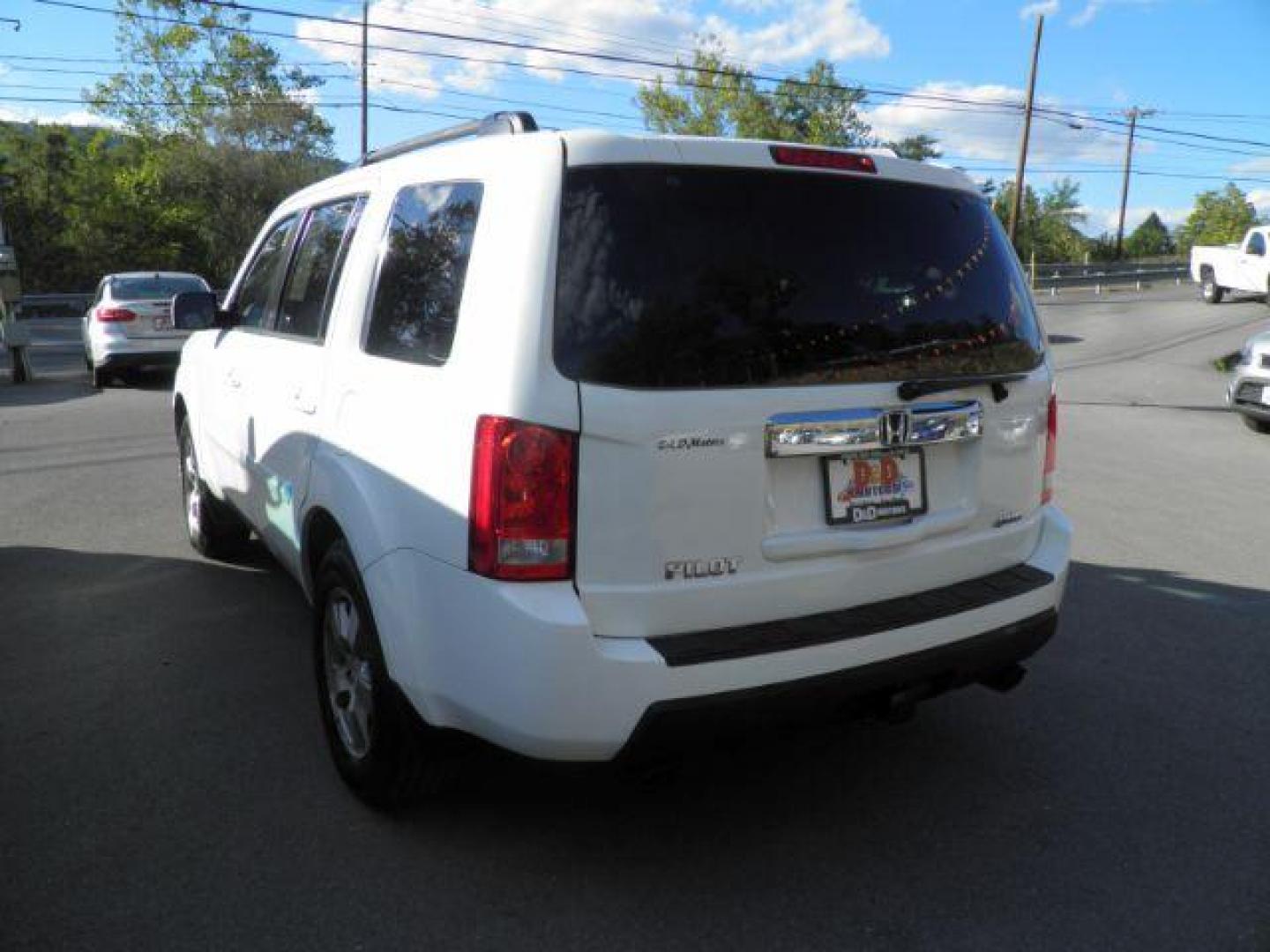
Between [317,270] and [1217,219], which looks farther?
[1217,219]

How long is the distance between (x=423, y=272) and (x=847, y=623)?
150cm

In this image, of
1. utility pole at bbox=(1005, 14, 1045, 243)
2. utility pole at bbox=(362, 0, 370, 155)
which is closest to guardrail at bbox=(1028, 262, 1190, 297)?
utility pole at bbox=(1005, 14, 1045, 243)

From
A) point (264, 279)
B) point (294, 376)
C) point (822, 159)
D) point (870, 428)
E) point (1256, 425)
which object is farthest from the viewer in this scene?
point (1256, 425)

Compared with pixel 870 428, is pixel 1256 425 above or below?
below

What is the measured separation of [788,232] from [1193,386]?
1540 cm

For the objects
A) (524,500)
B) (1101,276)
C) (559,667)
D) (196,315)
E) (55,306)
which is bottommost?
(55,306)

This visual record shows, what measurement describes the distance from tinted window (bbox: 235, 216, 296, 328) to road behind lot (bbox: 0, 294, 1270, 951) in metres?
1.39

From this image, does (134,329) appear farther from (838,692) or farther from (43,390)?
(838,692)

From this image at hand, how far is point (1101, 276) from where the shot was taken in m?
42.2

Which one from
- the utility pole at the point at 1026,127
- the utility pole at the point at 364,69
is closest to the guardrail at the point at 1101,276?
the utility pole at the point at 1026,127

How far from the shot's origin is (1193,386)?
1588 centimetres

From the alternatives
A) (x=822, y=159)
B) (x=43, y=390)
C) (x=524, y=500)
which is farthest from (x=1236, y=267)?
(x=524, y=500)

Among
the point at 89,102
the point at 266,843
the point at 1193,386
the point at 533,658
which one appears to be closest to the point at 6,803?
the point at 266,843

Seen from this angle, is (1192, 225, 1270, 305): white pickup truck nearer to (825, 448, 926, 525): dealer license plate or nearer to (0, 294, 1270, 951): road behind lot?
(0, 294, 1270, 951): road behind lot
